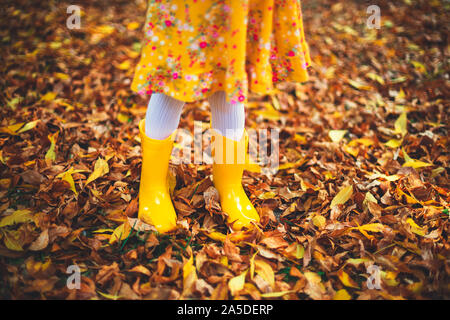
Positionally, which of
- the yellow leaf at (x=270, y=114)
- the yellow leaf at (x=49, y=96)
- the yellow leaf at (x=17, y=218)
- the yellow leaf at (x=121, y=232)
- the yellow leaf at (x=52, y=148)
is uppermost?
the yellow leaf at (x=49, y=96)

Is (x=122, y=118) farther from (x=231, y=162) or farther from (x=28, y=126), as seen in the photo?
(x=231, y=162)

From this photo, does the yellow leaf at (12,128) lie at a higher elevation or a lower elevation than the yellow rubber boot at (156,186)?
higher

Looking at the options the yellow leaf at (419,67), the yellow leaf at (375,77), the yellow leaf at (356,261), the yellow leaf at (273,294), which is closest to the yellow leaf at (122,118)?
the yellow leaf at (273,294)

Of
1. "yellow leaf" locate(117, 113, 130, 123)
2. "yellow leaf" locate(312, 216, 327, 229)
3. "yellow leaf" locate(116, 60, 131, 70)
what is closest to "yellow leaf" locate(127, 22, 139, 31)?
"yellow leaf" locate(116, 60, 131, 70)

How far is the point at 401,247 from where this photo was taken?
1.23 meters

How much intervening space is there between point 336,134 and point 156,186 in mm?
1071

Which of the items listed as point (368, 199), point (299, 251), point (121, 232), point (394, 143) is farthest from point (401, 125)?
point (121, 232)

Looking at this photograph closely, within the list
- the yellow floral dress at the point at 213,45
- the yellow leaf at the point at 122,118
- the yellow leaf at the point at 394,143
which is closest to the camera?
the yellow floral dress at the point at 213,45

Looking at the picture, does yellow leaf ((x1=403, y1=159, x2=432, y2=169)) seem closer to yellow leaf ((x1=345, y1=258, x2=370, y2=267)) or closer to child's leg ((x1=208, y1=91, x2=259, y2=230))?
yellow leaf ((x1=345, y1=258, x2=370, y2=267))

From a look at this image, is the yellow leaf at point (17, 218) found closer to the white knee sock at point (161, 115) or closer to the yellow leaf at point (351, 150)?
the white knee sock at point (161, 115)

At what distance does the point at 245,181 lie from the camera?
154 cm

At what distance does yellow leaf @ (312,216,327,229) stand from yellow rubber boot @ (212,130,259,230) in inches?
8.9

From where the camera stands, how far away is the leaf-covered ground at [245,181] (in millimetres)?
1117

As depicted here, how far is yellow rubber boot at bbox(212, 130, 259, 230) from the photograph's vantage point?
1.27 metres
